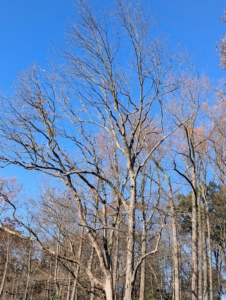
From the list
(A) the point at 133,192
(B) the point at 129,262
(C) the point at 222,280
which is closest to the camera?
(B) the point at 129,262

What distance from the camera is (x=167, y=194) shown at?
12.9m

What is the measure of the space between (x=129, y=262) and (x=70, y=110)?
3740 millimetres

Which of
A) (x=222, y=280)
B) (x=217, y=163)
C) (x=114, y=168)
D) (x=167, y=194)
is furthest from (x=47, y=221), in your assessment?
(x=222, y=280)

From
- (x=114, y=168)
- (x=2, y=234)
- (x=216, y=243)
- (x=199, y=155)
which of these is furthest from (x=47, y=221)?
(x=216, y=243)

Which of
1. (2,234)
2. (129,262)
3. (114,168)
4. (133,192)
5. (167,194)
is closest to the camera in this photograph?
(129,262)

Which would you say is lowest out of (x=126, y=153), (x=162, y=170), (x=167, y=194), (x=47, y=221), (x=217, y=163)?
(x=47, y=221)

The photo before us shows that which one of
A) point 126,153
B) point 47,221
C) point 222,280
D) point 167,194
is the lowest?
point 222,280

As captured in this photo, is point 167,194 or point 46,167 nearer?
point 46,167

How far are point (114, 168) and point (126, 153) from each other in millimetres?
1482

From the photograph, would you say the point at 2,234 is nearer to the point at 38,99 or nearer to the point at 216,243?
the point at 216,243

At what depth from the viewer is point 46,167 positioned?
21.0 ft

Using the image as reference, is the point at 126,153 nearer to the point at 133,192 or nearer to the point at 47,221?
the point at 133,192

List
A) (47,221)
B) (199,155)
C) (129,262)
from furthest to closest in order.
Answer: (199,155) → (47,221) → (129,262)

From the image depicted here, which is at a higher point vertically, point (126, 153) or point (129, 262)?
point (126, 153)
